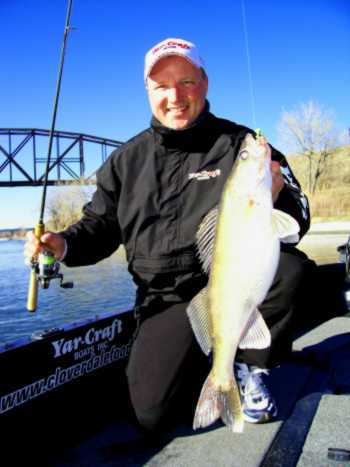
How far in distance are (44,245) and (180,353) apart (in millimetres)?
1029

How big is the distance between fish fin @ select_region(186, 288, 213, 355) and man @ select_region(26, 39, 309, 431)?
415 mm

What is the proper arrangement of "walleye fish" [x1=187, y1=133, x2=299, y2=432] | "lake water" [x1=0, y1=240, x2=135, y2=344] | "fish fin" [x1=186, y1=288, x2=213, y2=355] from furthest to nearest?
"lake water" [x1=0, y1=240, x2=135, y2=344] → "fish fin" [x1=186, y1=288, x2=213, y2=355] → "walleye fish" [x1=187, y1=133, x2=299, y2=432]

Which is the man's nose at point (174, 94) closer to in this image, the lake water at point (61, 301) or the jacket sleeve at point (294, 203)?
the jacket sleeve at point (294, 203)

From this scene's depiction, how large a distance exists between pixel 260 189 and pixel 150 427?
147cm

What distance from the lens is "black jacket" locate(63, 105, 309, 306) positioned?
9.27ft

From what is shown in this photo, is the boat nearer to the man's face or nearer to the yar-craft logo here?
the yar-craft logo

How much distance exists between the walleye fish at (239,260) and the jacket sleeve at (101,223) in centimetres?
114

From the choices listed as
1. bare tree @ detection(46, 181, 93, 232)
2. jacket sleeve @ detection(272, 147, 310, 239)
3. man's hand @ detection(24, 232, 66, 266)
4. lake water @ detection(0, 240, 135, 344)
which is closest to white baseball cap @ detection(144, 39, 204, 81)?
jacket sleeve @ detection(272, 147, 310, 239)

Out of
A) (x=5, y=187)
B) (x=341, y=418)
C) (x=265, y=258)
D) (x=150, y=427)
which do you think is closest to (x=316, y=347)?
(x=341, y=418)

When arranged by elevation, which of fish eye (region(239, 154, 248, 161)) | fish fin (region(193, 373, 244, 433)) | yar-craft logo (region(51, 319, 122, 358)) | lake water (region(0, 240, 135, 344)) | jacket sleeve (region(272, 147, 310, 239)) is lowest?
lake water (region(0, 240, 135, 344))

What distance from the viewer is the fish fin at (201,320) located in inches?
89.0

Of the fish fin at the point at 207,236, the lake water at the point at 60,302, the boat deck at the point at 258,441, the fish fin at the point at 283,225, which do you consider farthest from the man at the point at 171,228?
the lake water at the point at 60,302

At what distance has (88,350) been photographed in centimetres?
283

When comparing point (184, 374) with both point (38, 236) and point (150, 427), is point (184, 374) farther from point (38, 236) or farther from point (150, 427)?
point (38, 236)
